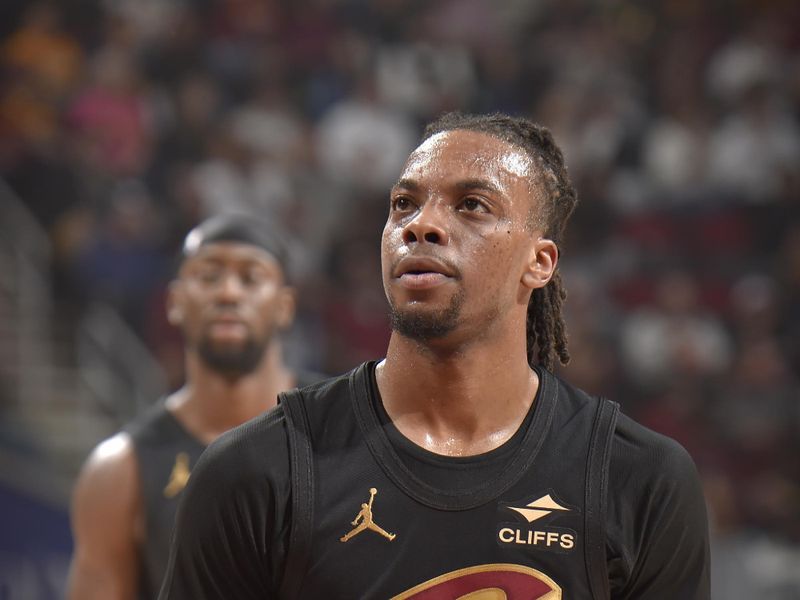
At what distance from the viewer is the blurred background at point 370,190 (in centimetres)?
809

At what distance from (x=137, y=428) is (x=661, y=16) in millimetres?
7760

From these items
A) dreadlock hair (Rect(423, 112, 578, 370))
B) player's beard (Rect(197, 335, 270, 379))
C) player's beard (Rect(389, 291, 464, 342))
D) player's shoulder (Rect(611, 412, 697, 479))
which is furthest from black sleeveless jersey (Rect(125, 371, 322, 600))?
player's shoulder (Rect(611, 412, 697, 479))

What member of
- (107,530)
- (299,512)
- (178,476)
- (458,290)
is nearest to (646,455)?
(458,290)

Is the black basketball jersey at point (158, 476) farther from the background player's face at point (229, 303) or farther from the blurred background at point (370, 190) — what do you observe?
the blurred background at point (370, 190)

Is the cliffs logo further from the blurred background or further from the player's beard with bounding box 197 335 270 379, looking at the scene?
the blurred background

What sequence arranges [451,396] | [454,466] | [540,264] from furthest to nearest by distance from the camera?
1. [540,264]
2. [451,396]
3. [454,466]

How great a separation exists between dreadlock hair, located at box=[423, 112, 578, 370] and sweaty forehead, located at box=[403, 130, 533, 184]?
0.03 metres

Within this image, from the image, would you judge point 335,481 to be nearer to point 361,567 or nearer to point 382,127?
point 361,567

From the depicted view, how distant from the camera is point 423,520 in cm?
239

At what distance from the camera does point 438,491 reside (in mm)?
2418

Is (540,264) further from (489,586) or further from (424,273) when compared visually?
(489,586)

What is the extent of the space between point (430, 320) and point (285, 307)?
7.05ft

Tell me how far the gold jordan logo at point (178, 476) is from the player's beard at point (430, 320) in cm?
178

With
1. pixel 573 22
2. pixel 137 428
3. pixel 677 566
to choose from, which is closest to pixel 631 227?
pixel 573 22
